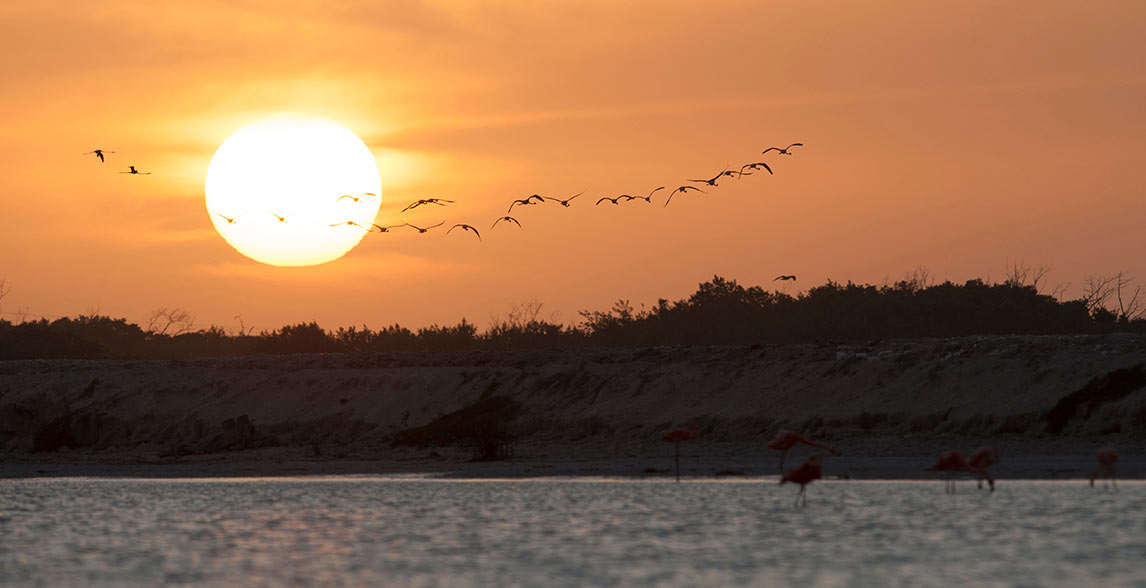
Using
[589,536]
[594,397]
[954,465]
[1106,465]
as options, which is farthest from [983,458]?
[594,397]

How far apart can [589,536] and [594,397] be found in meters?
21.0

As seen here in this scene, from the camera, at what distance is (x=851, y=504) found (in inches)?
1003

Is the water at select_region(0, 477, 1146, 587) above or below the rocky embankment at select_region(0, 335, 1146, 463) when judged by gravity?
below

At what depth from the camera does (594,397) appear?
43.2 metres

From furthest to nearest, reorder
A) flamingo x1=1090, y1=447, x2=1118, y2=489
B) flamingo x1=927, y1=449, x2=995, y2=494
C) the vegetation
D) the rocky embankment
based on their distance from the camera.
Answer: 1. the vegetation
2. the rocky embankment
3. flamingo x1=1090, y1=447, x2=1118, y2=489
4. flamingo x1=927, y1=449, x2=995, y2=494

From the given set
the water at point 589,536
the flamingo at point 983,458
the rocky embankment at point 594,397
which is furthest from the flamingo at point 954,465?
the rocky embankment at point 594,397

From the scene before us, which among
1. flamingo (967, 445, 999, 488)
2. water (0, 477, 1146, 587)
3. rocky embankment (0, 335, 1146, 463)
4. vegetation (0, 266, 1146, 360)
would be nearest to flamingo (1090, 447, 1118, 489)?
water (0, 477, 1146, 587)

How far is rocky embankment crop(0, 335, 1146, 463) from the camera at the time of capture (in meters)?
35.6

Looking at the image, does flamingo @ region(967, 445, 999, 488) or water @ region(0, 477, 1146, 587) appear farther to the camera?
flamingo @ region(967, 445, 999, 488)

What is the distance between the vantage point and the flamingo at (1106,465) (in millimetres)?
26641

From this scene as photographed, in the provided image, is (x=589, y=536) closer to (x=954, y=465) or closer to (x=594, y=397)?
(x=954, y=465)

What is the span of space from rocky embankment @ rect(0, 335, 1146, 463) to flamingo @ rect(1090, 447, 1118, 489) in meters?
5.08

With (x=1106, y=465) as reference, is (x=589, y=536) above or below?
below

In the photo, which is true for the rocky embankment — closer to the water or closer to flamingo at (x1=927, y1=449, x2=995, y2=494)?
flamingo at (x1=927, y1=449, x2=995, y2=494)
